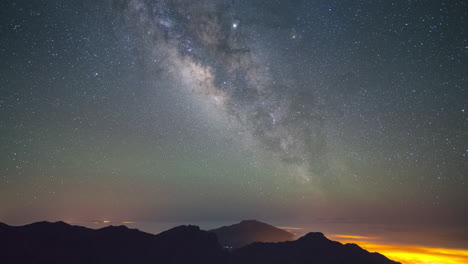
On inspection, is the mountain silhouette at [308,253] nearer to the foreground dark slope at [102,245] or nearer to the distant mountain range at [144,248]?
the distant mountain range at [144,248]

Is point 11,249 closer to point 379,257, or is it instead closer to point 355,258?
point 355,258

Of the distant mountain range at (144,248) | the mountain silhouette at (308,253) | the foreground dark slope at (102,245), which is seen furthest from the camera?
the mountain silhouette at (308,253)

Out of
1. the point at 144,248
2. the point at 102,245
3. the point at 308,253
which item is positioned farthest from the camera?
the point at 308,253

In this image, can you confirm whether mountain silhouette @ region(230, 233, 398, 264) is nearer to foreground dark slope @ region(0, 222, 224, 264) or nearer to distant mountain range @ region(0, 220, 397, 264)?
distant mountain range @ region(0, 220, 397, 264)

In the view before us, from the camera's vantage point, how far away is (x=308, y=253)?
97.4m

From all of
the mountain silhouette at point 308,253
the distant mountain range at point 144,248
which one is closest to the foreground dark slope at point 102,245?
the distant mountain range at point 144,248

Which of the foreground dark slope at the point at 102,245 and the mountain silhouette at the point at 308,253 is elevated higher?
the foreground dark slope at the point at 102,245

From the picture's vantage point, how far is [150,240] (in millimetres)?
79625

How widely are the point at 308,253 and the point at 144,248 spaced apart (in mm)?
64468

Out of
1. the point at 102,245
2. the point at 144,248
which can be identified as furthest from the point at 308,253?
the point at 102,245

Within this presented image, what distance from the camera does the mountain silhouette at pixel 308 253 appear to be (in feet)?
303

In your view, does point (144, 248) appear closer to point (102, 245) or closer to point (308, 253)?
point (102, 245)

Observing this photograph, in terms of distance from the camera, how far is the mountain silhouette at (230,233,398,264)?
92375mm

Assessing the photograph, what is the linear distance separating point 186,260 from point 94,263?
26.5 metres
